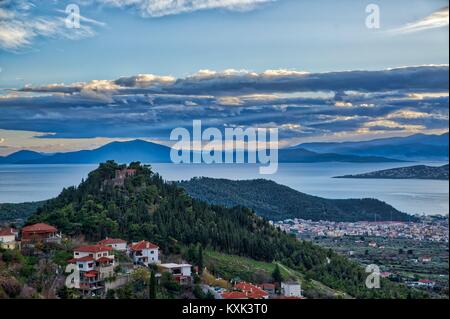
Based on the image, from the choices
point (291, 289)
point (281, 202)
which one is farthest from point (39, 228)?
point (281, 202)

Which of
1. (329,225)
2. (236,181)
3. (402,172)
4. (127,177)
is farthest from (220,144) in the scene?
(402,172)

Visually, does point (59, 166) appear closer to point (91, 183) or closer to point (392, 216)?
point (91, 183)

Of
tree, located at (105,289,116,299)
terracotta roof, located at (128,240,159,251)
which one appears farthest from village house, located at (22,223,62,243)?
tree, located at (105,289,116,299)

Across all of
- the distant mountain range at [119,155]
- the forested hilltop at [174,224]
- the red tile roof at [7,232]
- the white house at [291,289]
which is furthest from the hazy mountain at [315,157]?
the red tile roof at [7,232]

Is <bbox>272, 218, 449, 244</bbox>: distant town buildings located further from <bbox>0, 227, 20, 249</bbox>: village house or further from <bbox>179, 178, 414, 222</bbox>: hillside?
<bbox>0, 227, 20, 249</bbox>: village house

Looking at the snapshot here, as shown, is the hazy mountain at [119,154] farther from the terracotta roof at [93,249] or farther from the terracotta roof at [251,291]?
the terracotta roof at [251,291]

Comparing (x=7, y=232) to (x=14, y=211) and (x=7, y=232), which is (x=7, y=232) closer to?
(x=7, y=232)
